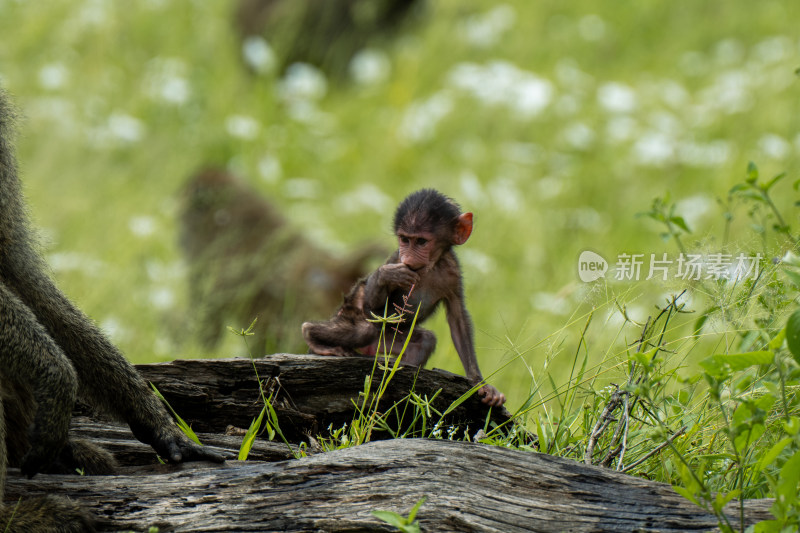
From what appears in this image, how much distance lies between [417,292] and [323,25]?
33.4 ft

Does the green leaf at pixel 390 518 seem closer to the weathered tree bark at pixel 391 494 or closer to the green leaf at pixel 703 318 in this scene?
the weathered tree bark at pixel 391 494

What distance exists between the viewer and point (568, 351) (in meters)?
6.95

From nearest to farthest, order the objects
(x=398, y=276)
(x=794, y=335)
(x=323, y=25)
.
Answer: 1. (x=794, y=335)
2. (x=398, y=276)
3. (x=323, y=25)

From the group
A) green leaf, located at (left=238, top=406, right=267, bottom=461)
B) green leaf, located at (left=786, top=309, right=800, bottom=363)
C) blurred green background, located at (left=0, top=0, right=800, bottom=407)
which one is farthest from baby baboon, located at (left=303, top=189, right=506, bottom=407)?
blurred green background, located at (left=0, top=0, right=800, bottom=407)

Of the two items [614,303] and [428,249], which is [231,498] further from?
[614,303]

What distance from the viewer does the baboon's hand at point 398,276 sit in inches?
129

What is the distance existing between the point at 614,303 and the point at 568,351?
397 cm

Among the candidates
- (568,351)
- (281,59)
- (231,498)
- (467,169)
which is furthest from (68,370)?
(281,59)

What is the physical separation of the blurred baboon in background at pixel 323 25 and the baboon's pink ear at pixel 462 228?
30.9 feet

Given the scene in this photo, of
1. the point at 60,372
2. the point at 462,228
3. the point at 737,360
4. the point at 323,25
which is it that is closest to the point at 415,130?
the point at 323,25

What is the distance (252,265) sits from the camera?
7.02 m

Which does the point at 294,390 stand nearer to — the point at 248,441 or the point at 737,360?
the point at 248,441

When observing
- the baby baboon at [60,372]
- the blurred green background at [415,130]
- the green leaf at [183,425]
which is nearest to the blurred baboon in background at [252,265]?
the blurred green background at [415,130]

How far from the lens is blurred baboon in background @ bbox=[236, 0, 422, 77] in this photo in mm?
12484
